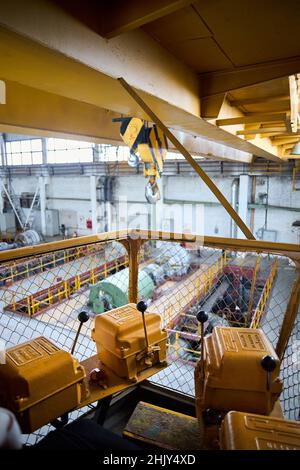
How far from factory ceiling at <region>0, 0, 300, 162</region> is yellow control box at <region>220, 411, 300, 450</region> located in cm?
192

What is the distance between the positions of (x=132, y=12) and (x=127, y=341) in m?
1.96

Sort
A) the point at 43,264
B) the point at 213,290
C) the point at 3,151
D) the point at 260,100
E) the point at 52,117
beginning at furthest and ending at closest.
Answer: the point at 3,151
the point at 213,290
the point at 43,264
the point at 260,100
the point at 52,117

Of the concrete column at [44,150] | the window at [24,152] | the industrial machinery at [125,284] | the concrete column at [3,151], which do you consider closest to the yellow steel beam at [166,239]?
the industrial machinery at [125,284]

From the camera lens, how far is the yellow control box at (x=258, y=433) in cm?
113

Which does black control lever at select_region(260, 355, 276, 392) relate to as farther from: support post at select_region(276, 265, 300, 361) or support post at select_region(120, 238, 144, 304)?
support post at select_region(120, 238, 144, 304)

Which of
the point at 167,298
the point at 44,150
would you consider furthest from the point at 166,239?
the point at 44,150

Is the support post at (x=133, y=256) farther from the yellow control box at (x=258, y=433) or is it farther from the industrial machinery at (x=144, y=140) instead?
the industrial machinery at (x=144, y=140)

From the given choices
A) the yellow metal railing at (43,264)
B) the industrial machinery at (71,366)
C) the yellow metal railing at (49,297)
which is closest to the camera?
the industrial machinery at (71,366)

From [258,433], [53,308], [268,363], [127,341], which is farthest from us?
[53,308]

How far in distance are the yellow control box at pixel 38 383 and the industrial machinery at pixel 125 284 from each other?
452cm

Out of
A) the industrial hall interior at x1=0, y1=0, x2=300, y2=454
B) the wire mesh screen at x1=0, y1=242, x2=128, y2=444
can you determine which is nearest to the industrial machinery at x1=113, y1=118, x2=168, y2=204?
the industrial hall interior at x1=0, y1=0, x2=300, y2=454

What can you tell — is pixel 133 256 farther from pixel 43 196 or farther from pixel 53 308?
pixel 43 196

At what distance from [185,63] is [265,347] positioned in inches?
97.2

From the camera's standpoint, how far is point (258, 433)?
1188 mm
